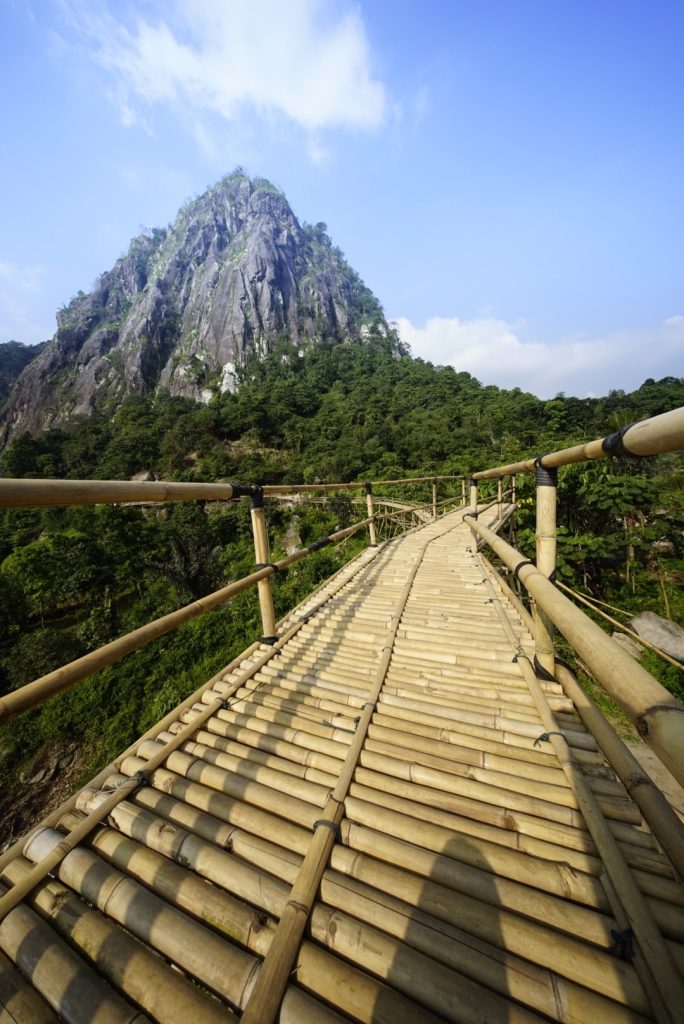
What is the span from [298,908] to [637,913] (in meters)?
0.80

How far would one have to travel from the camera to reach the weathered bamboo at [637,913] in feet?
2.34

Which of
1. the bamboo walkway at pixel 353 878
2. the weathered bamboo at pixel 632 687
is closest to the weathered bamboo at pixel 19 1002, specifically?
the bamboo walkway at pixel 353 878

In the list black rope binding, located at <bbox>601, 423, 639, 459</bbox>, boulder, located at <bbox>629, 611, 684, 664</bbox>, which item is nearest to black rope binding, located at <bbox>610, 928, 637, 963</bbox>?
black rope binding, located at <bbox>601, 423, 639, 459</bbox>

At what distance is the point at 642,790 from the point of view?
38.0 inches

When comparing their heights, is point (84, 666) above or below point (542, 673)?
above

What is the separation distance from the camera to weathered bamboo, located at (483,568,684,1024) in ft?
2.34

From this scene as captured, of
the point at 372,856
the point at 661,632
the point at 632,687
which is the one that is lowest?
the point at 661,632

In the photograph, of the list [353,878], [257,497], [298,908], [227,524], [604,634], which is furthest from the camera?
[227,524]

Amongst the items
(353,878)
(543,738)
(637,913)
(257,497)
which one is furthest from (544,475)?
(353,878)

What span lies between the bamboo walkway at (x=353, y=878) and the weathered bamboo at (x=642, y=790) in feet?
0.52

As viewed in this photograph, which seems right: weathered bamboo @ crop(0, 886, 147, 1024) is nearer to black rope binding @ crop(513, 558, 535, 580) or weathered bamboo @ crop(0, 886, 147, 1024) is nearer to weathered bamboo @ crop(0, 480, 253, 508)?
weathered bamboo @ crop(0, 480, 253, 508)

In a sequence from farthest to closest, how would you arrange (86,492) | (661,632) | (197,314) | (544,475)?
(197,314), (661,632), (544,475), (86,492)

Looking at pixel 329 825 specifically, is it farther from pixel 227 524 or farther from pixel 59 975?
pixel 227 524

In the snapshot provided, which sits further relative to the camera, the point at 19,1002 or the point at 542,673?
the point at 542,673
